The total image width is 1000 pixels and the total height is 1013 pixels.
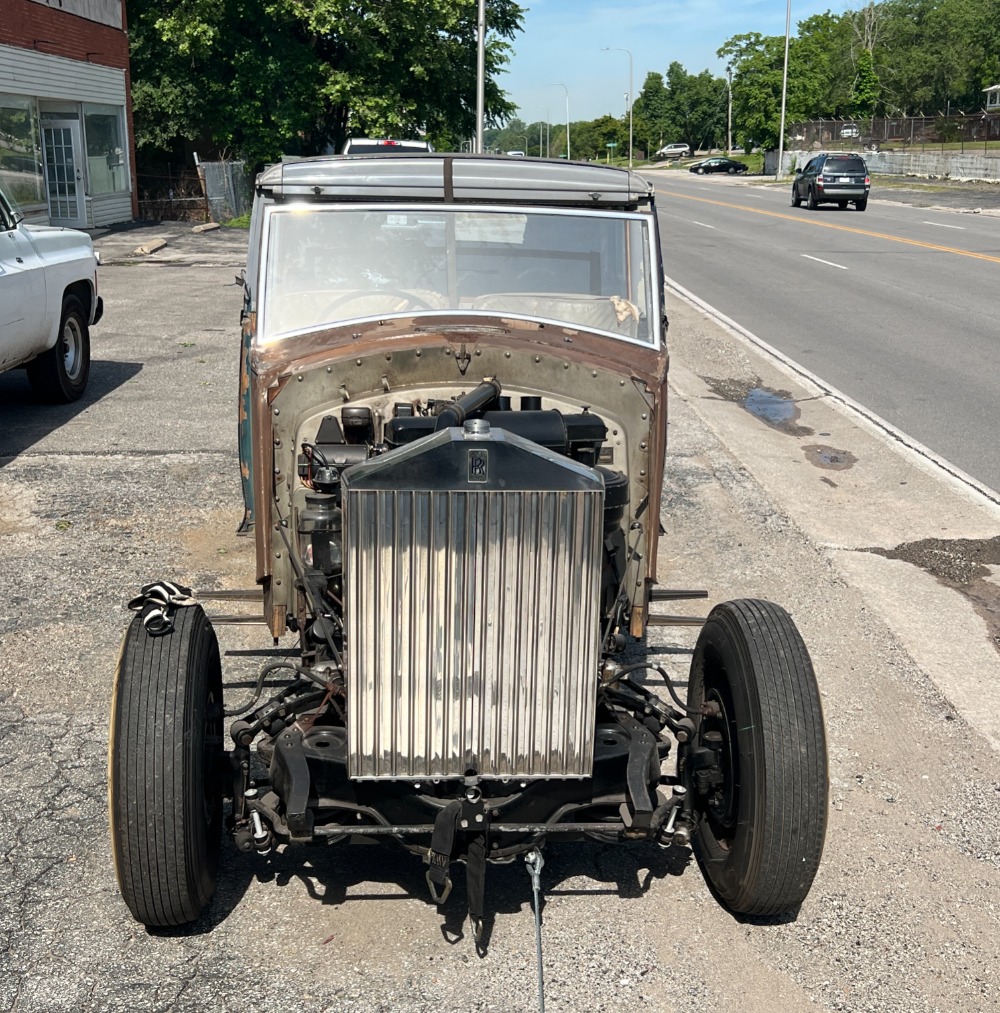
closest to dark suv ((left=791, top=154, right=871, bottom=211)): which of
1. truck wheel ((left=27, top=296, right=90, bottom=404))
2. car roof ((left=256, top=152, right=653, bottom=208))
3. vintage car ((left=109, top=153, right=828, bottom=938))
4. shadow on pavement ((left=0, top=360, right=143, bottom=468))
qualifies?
shadow on pavement ((left=0, top=360, right=143, bottom=468))

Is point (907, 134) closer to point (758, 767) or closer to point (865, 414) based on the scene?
point (865, 414)

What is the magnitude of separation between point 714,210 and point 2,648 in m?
35.6

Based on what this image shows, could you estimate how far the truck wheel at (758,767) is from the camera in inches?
140

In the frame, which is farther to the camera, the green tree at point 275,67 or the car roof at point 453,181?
the green tree at point 275,67

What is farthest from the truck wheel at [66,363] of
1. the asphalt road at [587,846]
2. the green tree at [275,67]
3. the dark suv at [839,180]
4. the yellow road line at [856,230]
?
the dark suv at [839,180]

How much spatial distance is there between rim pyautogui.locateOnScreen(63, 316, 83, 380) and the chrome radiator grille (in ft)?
28.1

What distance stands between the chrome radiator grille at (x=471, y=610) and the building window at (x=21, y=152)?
893 inches

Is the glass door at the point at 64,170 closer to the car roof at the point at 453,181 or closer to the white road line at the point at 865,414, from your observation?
the white road line at the point at 865,414

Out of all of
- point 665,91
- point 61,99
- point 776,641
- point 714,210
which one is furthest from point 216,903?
point 665,91

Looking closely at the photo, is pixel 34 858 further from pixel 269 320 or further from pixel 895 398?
pixel 895 398

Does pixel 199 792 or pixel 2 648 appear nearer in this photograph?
pixel 199 792

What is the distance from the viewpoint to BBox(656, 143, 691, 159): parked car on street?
389 ft

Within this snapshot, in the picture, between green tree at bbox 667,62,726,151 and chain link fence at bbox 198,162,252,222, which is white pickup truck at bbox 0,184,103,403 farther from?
green tree at bbox 667,62,726,151

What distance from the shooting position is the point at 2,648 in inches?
232
